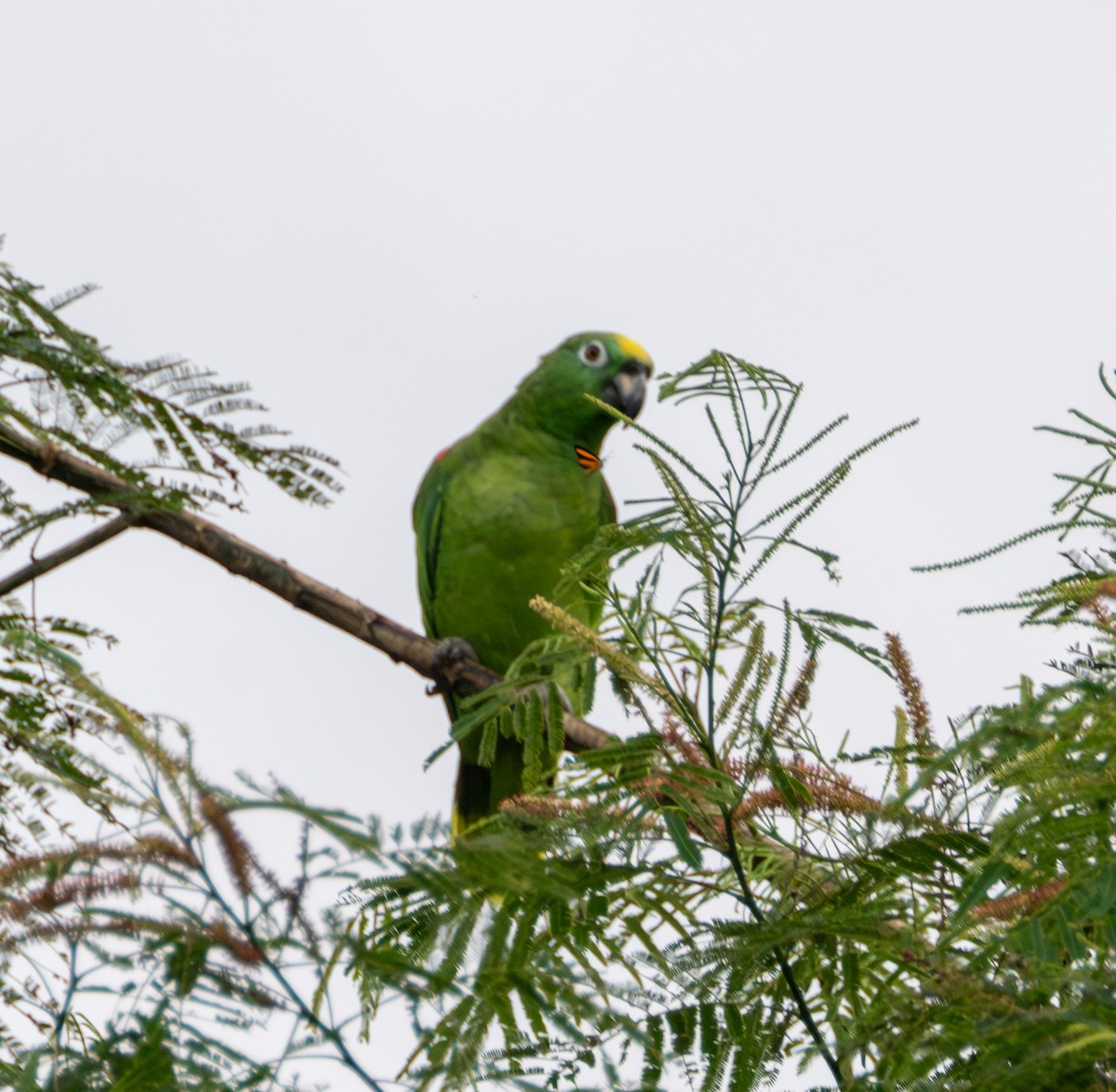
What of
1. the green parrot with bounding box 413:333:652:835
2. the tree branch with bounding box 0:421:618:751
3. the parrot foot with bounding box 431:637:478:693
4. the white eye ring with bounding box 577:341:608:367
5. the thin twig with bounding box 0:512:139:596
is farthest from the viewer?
the white eye ring with bounding box 577:341:608:367

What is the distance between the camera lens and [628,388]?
4305 millimetres

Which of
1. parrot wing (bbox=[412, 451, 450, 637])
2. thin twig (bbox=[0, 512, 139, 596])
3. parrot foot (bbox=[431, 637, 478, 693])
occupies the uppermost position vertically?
parrot wing (bbox=[412, 451, 450, 637])

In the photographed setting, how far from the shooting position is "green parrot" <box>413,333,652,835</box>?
3.93 m

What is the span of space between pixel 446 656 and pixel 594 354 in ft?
4.33

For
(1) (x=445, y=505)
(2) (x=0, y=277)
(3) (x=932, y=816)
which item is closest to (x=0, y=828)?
(2) (x=0, y=277)

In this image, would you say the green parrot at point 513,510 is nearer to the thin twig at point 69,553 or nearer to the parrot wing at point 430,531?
the parrot wing at point 430,531

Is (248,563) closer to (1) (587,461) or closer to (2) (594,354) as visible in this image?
(1) (587,461)

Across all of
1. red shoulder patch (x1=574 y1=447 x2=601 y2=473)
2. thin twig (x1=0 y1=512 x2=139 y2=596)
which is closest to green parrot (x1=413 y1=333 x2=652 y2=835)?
red shoulder patch (x1=574 y1=447 x2=601 y2=473)

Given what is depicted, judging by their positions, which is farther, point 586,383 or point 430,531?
point 586,383

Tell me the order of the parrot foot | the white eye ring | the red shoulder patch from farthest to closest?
the white eye ring < the red shoulder patch < the parrot foot

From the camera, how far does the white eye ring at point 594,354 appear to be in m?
4.29

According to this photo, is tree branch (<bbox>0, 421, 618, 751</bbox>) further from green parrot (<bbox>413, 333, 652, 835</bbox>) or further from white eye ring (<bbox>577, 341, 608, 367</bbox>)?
white eye ring (<bbox>577, 341, 608, 367</bbox>)

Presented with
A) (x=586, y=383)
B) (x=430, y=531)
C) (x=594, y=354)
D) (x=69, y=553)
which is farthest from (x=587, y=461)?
(x=69, y=553)

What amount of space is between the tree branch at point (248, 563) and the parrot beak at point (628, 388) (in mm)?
1340
